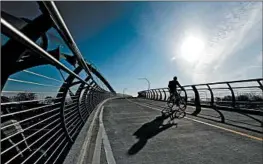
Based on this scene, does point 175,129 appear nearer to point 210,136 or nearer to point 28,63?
point 210,136

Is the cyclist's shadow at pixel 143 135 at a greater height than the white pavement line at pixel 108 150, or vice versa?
the cyclist's shadow at pixel 143 135

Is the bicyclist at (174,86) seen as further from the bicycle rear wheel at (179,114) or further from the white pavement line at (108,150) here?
the white pavement line at (108,150)

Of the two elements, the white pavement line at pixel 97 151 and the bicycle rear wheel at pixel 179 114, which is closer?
the white pavement line at pixel 97 151

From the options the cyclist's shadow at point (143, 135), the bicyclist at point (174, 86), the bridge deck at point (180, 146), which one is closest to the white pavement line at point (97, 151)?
the bridge deck at point (180, 146)

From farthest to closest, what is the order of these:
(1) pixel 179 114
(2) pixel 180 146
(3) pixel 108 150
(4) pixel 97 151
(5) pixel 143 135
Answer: (1) pixel 179 114, (5) pixel 143 135, (2) pixel 180 146, (3) pixel 108 150, (4) pixel 97 151

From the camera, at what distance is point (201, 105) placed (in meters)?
15.7

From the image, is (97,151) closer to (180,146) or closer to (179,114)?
(180,146)

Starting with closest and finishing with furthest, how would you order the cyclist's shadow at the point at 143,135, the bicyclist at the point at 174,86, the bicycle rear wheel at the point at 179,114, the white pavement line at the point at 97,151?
the white pavement line at the point at 97,151
the cyclist's shadow at the point at 143,135
the bicycle rear wheel at the point at 179,114
the bicyclist at the point at 174,86

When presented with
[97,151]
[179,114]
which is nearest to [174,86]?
[179,114]

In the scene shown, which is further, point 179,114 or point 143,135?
point 179,114

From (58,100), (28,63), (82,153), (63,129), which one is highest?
(28,63)

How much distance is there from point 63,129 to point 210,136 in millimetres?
3683

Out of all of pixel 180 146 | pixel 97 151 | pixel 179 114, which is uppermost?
pixel 179 114

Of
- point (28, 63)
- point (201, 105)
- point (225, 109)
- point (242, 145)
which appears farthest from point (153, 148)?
point (201, 105)
